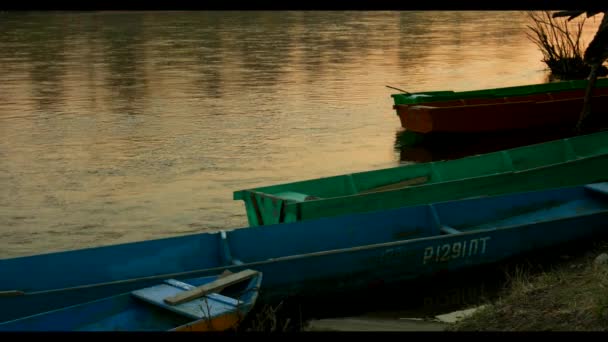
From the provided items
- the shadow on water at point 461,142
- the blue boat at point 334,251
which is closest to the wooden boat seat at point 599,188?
the blue boat at point 334,251

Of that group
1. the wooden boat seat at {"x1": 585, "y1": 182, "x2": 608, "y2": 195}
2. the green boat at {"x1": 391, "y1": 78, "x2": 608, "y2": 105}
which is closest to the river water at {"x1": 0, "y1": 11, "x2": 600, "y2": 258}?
the green boat at {"x1": 391, "y1": 78, "x2": 608, "y2": 105}

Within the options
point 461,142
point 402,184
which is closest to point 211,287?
point 402,184

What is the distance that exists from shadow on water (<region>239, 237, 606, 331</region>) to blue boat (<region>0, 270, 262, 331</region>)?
96 cm

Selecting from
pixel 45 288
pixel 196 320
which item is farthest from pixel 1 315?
pixel 196 320

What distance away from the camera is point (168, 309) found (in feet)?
19.6

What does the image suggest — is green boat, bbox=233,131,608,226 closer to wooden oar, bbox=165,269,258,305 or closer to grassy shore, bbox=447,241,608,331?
grassy shore, bbox=447,241,608,331

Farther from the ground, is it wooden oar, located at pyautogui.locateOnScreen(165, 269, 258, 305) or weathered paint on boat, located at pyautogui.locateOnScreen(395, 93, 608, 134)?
wooden oar, located at pyautogui.locateOnScreen(165, 269, 258, 305)

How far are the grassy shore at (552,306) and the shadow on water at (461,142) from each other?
7959 mm

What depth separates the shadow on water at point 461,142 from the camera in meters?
15.7

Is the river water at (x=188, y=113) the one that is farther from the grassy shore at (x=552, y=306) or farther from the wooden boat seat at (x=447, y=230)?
the grassy shore at (x=552, y=306)

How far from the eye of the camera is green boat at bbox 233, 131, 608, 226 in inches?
355

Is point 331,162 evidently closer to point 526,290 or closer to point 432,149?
point 432,149

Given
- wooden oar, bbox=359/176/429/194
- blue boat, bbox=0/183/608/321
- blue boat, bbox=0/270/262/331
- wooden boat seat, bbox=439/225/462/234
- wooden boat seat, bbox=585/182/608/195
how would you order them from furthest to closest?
wooden oar, bbox=359/176/429/194
wooden boat seat, bbox=585/182/608/195
wooden boat seat, bbox=439/225/462/234
blue boat, bbox=0/183/608/321
blue boat, bbox=0/270/262/331

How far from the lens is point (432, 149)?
16.1 meters
